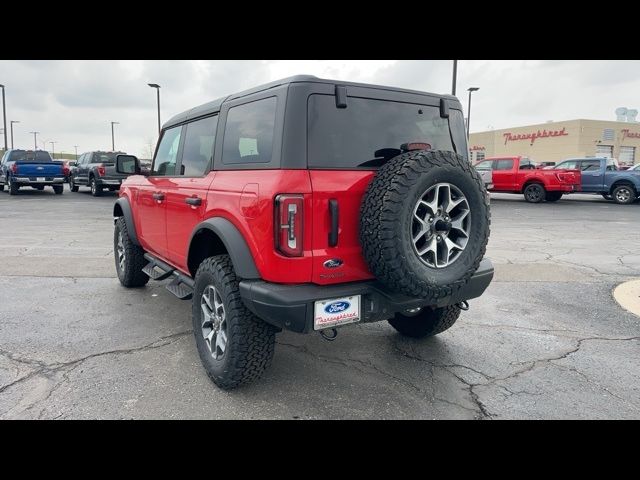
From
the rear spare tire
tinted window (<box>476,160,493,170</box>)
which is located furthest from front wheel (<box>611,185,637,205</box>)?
the rear spare tire

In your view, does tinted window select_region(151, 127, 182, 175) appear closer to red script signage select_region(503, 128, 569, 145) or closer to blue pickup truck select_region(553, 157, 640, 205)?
blue pickup truck select_region(553, 157, 640, 205)

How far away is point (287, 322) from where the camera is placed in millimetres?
2643

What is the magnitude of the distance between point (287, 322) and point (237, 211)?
797mm

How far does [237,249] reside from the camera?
9.37 feet

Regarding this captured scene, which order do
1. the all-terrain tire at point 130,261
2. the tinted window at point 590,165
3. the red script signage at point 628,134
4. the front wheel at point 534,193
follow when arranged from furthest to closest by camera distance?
the red script signage at point 628,134 < the tinted window at point 590,165 < the front wheel at point 534,193 < the all-terrain tire at point 130,261

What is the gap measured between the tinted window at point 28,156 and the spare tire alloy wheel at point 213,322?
70.3 ft

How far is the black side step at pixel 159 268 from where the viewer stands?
430 centimetres

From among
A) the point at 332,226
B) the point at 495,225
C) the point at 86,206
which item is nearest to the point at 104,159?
the point at 86,206

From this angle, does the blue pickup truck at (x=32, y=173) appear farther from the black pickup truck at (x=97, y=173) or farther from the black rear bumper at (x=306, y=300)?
the black rear bumper at (x=306, y=300)

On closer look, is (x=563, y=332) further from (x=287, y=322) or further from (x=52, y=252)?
(x=52, y=252)

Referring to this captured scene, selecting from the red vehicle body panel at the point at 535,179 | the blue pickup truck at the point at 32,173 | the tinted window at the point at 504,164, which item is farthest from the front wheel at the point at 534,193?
the blue pickup truck at the point at 32,173

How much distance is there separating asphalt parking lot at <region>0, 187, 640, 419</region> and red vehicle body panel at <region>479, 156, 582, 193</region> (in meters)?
12.2

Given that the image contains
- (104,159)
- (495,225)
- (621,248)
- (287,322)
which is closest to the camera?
(287,322)

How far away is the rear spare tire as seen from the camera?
8.57 ft
